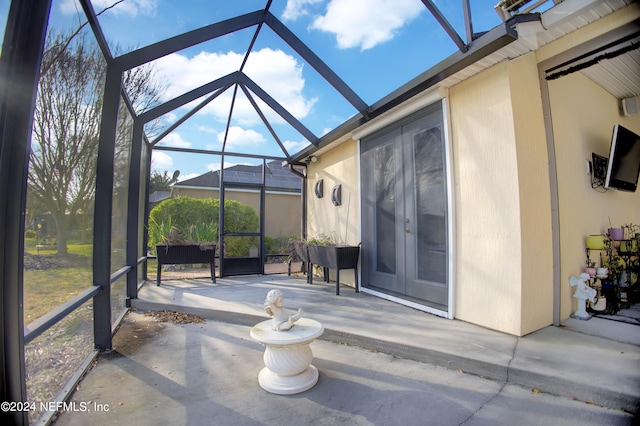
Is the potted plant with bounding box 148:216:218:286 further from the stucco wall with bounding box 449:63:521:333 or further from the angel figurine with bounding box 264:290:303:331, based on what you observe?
the stucco wall with bounding box 449:63:521:333

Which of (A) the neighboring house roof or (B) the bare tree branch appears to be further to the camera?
(A) the neighboring house roof

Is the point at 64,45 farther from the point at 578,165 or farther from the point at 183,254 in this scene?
the point at 578,165

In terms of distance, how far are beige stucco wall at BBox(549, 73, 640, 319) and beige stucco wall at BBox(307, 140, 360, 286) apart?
2.63m

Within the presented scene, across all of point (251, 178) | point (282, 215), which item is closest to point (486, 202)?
point (251, 178)

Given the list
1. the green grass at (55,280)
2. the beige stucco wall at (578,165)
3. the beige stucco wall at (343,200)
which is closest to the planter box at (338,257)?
the beige stucco wall at (343,200)

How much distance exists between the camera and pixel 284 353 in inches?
85.4

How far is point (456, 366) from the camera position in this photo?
2389 millimetres

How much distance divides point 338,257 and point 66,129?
3.39m

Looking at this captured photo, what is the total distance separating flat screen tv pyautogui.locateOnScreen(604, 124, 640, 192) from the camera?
3.45m

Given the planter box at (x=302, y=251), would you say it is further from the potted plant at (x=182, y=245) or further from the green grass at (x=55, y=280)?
the green grass at (x=55, y=280)

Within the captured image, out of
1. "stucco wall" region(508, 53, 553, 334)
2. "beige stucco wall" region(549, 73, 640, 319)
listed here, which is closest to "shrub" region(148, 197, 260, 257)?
"stucco wall" region(508, 53, 553, 334)

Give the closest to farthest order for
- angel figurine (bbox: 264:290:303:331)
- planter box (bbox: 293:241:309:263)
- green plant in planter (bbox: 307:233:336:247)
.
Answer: angel figurine (bbox: 264:290:303:331) → green plant in planter (bbox: 307:233:336:247) → planter box (bbox: 293:241:309:263)

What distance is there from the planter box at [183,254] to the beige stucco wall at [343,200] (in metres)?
2.12

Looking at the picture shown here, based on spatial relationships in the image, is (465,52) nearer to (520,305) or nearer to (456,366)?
(520,305)
